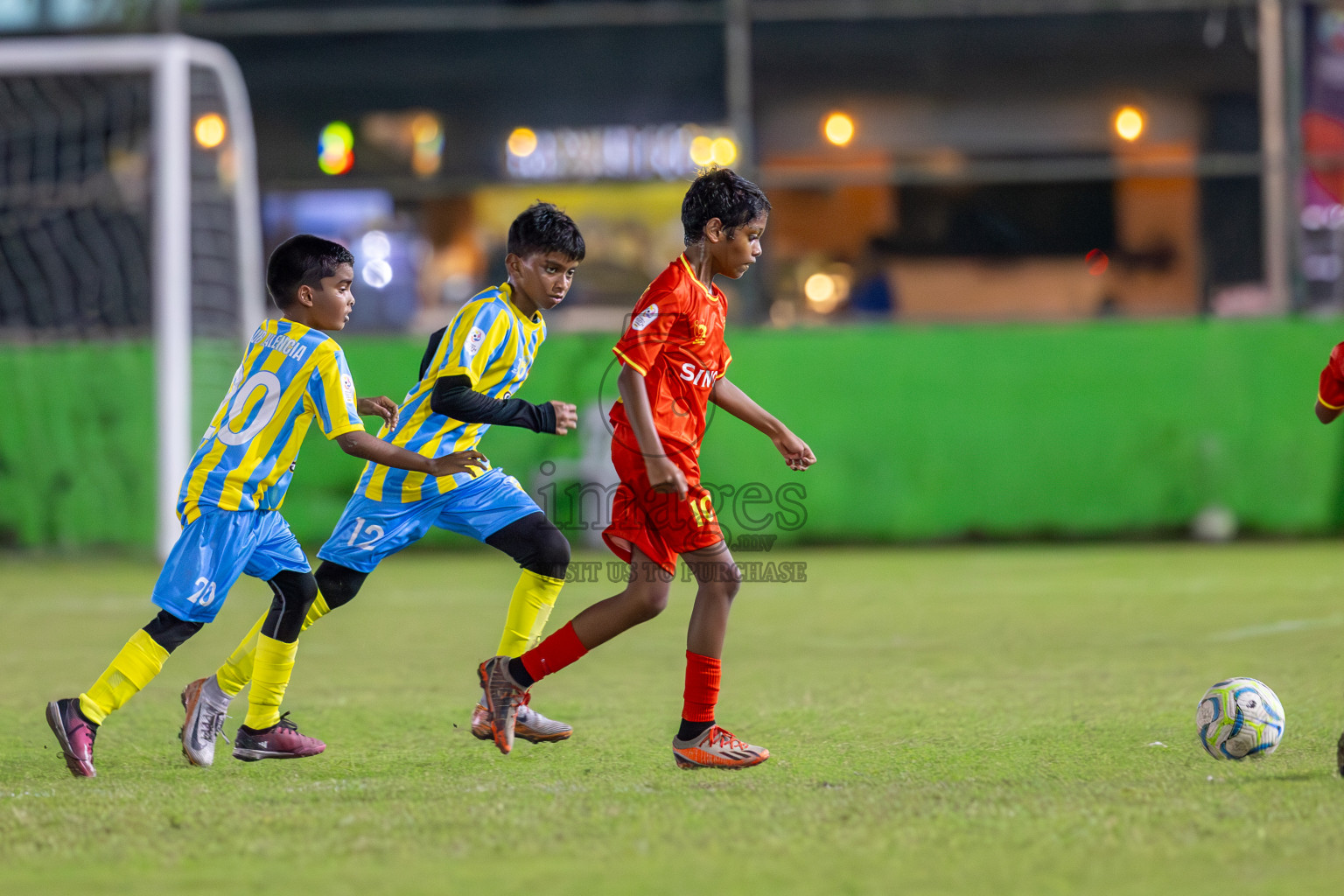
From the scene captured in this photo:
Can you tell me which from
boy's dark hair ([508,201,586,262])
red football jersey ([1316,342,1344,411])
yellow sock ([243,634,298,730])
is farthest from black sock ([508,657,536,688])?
red football jersey ([1316,342,1344,411])

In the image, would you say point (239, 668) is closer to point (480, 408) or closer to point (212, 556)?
point (212, 556)

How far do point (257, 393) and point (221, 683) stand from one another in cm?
91

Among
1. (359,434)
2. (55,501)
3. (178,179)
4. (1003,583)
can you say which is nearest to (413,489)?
(359,434)

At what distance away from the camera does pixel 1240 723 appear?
4.44 metres

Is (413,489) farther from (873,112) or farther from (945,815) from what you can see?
(873,112)

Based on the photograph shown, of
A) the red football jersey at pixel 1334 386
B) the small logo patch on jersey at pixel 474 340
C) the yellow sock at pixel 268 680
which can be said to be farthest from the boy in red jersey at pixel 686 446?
the red football jersey at pixel 1334 386

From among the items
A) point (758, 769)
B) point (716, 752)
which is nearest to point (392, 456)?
point (716, 752)

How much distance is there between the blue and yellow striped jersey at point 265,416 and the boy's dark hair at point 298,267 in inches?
5.9

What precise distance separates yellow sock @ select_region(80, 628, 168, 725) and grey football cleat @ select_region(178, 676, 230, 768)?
0.63 ft

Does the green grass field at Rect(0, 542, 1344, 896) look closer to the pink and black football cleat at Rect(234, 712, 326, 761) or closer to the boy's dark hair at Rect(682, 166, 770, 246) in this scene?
the pink and black football cleat at Rect(234, 712, 326, 761)

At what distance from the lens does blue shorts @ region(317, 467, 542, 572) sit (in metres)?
5.04

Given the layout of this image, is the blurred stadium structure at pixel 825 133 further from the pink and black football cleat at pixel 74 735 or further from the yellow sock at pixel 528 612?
the pink and black football cleat at pixel 74 735

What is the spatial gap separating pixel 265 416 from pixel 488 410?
659 mm

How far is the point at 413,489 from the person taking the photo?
5.03 m
